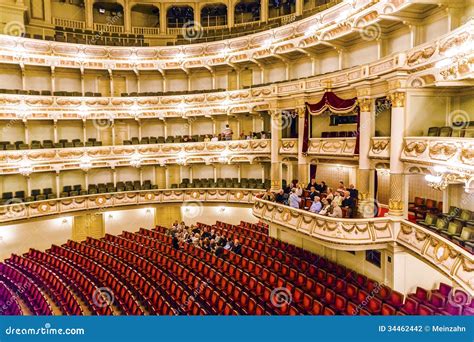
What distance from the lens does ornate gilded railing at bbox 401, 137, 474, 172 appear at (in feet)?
29.6

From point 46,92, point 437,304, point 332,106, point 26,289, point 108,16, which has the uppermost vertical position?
point 108,16

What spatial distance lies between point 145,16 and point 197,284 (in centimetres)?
2097

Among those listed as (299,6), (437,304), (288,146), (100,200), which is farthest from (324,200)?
(100,200)

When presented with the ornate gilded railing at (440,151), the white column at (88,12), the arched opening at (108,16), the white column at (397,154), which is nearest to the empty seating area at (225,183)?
the white column at (397,154)

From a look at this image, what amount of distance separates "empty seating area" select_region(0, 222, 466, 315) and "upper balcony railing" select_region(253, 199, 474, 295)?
881mm

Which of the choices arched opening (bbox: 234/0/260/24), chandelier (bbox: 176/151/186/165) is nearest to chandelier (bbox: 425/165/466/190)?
chandelier (bbox: 176/151/186/165)

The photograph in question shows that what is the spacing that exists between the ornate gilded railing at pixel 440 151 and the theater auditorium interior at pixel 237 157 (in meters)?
0.05

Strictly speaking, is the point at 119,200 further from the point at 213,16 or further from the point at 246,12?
the point at 246,12

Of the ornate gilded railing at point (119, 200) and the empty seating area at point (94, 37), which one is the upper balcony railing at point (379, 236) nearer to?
the ornate gilded railing at point (119, 200)

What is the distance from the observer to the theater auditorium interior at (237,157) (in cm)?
1079

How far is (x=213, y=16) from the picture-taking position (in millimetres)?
25797

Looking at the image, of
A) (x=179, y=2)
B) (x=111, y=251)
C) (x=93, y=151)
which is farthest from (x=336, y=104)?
(x=179, y=2)

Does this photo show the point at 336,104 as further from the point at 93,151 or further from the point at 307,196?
the point at 93,151

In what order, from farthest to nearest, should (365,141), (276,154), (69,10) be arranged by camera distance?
(69,10) → (276,154) → (365,141)
